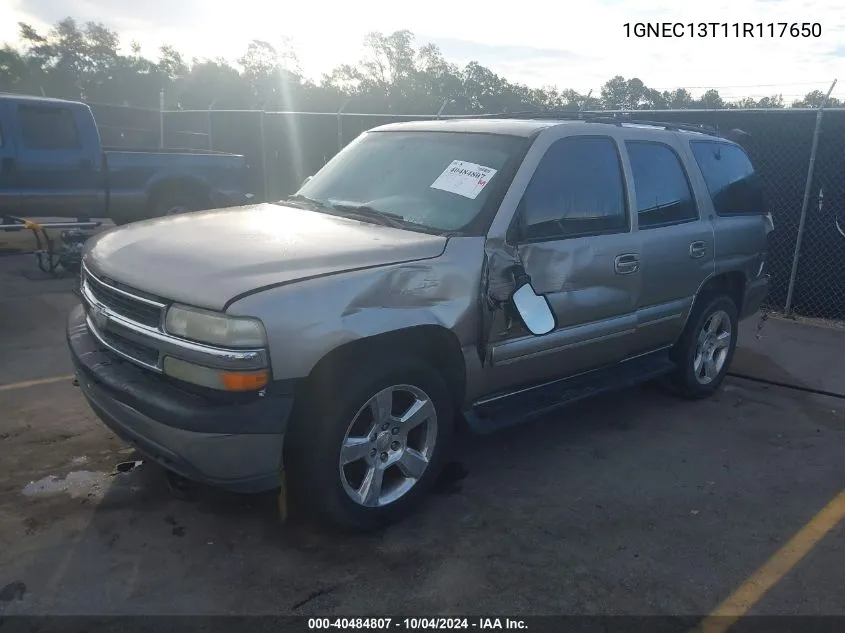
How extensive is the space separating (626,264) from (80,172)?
26.0 feet

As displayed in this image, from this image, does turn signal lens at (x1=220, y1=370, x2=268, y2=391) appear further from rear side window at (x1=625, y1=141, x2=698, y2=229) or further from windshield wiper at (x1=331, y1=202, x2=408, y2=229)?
rear side window at (x1=625, y1=141, x2=698, y2=229)

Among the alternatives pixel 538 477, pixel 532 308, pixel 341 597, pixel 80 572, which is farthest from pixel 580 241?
pixel 80 572

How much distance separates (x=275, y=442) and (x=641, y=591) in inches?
65.0

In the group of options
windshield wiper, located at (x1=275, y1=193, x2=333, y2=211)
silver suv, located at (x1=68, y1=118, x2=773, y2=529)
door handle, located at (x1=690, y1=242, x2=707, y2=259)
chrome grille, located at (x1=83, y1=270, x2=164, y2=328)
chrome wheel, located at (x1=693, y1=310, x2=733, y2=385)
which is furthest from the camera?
chrome wheel, located at (x1=693, y1=310, x2=733, y2=385)

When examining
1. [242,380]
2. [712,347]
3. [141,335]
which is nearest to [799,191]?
[712,347]

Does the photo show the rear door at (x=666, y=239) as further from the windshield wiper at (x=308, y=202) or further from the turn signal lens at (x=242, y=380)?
the turn signal lens at (x=242, y=380)

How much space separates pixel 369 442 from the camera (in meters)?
3.31

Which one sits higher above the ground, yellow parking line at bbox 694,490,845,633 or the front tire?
the front tire

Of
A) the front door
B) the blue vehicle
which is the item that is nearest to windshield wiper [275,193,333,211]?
the front door

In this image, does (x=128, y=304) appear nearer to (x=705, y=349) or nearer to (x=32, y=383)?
(x=32, y=383)

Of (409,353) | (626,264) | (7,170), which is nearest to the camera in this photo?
(409,353)

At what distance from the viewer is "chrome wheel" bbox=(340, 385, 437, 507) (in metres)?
3.29

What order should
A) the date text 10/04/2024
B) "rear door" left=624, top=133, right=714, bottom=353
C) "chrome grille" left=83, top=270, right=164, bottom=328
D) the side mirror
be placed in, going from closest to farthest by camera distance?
the date text 10/04/2024 < "chrome grille" left=83, top=270, right=164, bottom=328 < the side mirror < "rear door" left=624, top=133, right=714, bottom=353

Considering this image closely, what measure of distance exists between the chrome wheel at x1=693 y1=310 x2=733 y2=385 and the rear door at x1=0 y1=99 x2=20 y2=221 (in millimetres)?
8307
